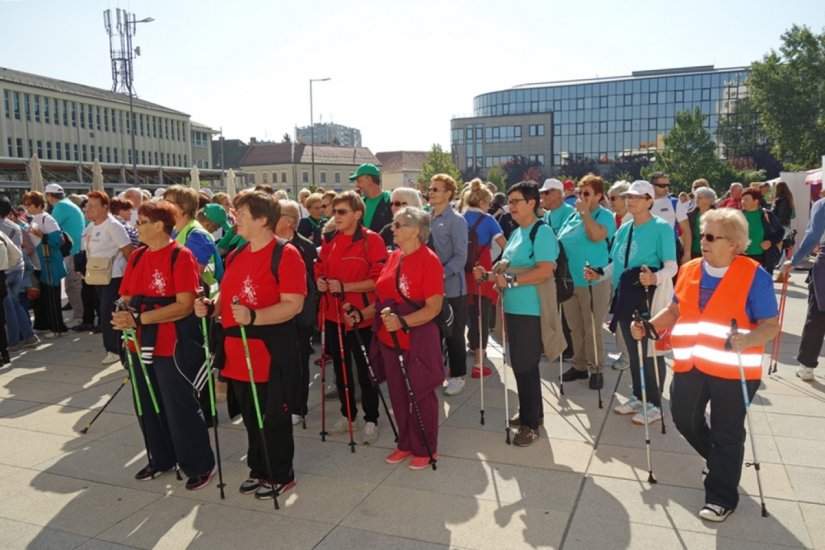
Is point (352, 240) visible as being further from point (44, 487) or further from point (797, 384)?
point (797, 384)

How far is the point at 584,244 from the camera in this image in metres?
6.35

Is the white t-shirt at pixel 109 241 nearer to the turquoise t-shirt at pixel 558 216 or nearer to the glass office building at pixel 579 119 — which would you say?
the turquoise t-shirt at pixel 558 216

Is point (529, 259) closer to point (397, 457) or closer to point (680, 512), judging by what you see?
point (397, 457)

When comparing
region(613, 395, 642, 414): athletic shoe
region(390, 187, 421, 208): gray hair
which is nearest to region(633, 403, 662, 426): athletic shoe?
region(613, 395, 642, 414): athletic shoe

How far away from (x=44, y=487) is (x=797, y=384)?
6.80 metres

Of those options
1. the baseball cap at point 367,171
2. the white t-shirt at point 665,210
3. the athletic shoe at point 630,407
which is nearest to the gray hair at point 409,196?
the baseball cap at point 367,171

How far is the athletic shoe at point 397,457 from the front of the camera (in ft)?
15.6

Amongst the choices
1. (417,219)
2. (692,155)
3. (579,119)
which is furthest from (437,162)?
(417,219)

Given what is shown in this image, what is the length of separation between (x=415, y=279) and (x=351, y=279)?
0.80 m

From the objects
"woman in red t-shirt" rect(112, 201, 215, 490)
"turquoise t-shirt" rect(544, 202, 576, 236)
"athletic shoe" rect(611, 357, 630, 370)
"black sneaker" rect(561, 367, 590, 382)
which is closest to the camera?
"woman in red t-shirt" rect(112, 201, 215, 490)

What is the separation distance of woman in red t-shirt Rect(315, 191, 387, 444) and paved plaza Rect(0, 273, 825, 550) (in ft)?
0.90

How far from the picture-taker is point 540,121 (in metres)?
90.9

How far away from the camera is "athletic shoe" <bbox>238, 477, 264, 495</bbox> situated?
4309 mm

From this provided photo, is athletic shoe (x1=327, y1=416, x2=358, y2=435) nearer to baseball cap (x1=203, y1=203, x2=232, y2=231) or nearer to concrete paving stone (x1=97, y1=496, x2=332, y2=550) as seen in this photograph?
concrete paving stone (x1=97, y1=496, x2=332, y2=550)
